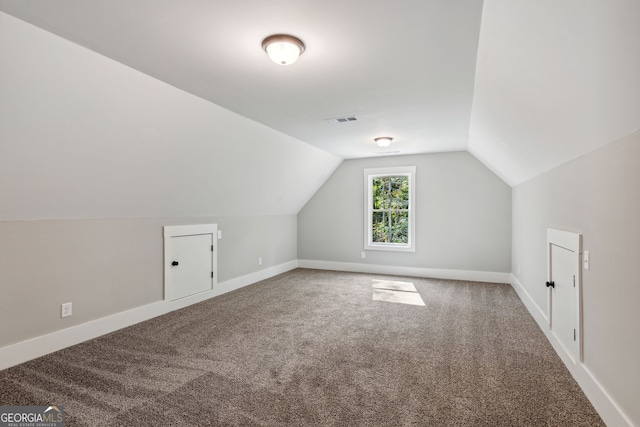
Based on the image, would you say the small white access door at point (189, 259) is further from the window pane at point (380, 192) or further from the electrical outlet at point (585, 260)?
the electrical outlet at point (585, 260)

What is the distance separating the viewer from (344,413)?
2.12m

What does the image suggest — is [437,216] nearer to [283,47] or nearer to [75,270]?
[283,47]

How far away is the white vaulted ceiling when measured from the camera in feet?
5.00

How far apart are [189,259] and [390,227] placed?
3888mm

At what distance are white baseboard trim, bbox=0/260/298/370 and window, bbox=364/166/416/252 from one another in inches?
125

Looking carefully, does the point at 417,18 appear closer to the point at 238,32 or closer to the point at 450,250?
the point at 238,32

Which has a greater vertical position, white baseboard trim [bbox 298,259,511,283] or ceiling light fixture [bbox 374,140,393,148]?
ceiling light fixture [bbox 374,140,393,148]

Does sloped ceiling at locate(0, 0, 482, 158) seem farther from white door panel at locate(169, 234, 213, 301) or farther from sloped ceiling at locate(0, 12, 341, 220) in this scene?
white door panel at locate(169, 234, 213, 301)

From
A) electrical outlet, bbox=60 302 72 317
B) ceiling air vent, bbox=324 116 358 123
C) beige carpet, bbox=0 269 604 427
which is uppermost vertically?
ceiling air vent, bbox=324 116 358 123

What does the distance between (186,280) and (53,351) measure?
1.65 metres

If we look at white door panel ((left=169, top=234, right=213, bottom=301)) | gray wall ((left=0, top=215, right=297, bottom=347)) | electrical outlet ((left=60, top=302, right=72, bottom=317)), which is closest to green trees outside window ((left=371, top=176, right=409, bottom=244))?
white door panel ((left=169, top=234, right=213, bottom=301))

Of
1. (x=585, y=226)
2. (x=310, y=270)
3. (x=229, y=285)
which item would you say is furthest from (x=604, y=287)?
(x=310, y=270)

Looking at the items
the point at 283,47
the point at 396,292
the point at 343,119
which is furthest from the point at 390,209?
the point at 283,47

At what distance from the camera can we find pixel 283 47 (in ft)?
7.25
